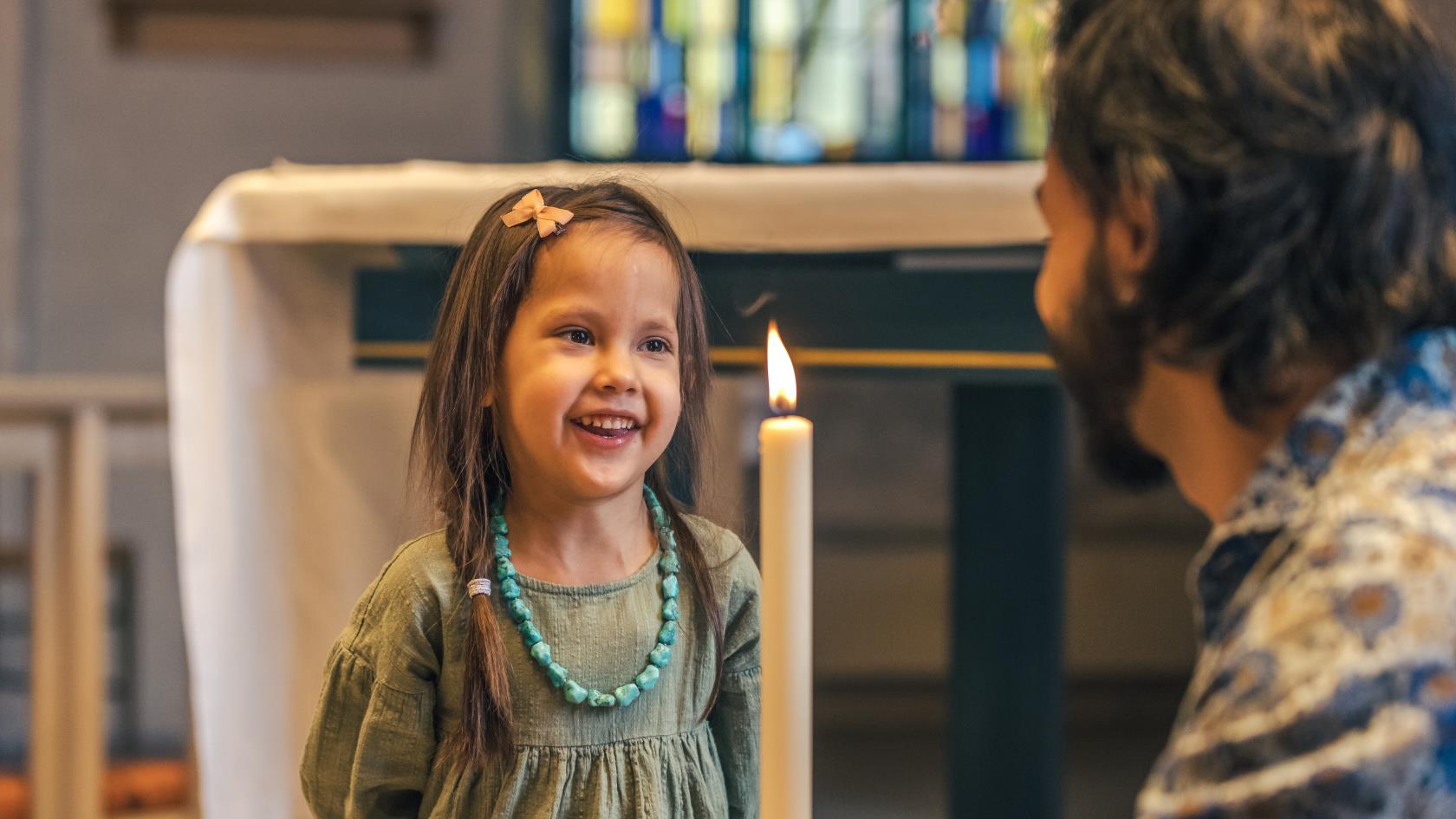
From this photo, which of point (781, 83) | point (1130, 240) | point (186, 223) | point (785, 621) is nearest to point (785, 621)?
point (785, 621)

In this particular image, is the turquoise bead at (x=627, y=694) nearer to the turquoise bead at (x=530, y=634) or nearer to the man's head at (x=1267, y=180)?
the turquoise bead at (x=530, y=634)

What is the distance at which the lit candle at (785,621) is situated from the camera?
70 cm

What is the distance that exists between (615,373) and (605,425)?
38 mm

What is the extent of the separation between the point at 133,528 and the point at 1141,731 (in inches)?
124

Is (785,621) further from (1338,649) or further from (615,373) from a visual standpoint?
(615,373)

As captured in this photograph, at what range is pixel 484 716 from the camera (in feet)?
3.41

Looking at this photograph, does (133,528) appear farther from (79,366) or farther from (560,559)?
A: (560,559)

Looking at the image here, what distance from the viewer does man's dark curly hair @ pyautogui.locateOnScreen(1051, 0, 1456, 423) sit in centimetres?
67

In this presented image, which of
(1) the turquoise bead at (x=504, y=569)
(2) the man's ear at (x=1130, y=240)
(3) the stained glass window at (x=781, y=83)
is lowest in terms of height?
(1) the turquoise bead at (x=504, y=569)

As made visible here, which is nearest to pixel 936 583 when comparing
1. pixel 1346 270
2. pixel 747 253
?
pixel 747 253

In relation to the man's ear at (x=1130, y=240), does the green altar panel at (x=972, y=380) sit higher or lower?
lower

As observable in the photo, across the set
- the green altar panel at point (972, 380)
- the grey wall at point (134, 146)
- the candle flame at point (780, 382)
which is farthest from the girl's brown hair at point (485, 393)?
the grey wall at point (134, 146)

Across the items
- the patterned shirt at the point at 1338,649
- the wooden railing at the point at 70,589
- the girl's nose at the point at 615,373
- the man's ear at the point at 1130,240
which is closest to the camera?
the patterned shirt at the point at 1338,649

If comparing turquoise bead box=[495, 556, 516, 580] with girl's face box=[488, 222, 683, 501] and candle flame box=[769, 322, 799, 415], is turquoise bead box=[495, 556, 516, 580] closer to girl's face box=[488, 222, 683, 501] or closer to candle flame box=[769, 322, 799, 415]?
girl's face box=[488, 222, 683, 501]
